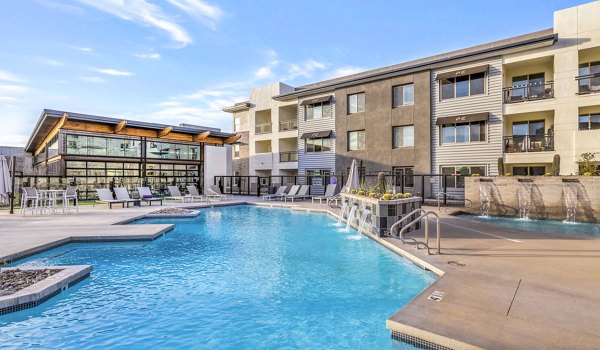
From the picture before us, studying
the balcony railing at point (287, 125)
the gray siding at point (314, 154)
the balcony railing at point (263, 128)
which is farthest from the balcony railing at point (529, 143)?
the balcony railing at point (263, 128)

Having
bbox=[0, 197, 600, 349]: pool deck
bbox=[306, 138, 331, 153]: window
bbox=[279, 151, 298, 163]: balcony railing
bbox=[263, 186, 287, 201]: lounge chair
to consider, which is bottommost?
bbox=[0, 197, 600, 349]: pool deck

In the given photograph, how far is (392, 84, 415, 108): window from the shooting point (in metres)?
21.3

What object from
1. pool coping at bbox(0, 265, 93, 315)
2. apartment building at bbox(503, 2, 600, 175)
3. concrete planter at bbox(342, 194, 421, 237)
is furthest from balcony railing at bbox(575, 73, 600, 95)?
pool coping at bbox(0, 265, 93, 315)

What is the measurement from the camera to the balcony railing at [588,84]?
1608 cm

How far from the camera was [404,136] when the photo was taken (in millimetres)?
21578

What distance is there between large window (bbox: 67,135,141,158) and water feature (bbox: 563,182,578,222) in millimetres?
25743

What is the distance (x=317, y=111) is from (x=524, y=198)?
52.6 feet

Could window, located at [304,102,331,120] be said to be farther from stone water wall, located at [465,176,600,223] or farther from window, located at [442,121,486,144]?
stone water wall, located at [465,176,600,223]

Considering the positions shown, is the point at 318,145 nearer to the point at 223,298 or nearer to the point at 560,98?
the point at 560,98

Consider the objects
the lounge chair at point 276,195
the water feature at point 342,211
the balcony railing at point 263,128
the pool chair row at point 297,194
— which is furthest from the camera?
the balcony railing at point 263,128

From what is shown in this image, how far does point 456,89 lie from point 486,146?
3.79 meters

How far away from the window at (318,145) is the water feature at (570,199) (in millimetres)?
15253

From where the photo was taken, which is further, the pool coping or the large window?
the large window

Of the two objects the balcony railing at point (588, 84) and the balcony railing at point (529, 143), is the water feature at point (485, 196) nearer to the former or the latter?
the balcony railing at point (529, 143)
